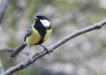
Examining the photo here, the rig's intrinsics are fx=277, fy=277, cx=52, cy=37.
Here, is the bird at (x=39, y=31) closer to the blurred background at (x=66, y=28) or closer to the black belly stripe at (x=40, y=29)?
the black belly stripe at (x=40, y=29)

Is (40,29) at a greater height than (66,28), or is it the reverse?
(66,28)

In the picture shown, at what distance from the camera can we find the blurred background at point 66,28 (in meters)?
2.77

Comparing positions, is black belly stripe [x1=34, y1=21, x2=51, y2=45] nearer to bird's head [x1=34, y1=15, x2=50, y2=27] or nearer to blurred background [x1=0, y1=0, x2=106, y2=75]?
bird's head [x1=34, y1=15, x2=50, y2=27]

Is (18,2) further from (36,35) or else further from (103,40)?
(36,35)

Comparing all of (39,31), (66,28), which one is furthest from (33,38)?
(66,28)

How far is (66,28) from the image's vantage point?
303 cm

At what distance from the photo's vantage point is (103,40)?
2898mm

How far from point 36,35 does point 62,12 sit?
57.0 inches

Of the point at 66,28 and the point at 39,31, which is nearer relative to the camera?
the point at 39,31

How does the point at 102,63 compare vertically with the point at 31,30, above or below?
above

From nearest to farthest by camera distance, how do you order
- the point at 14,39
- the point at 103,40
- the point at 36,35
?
the point at 36,35, the point at 14,39, the point at 103,40


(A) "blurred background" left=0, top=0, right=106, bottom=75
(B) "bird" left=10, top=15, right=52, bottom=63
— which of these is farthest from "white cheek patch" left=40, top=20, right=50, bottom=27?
(A) "blurred background" left=0, top=0, right=106, bottom=75

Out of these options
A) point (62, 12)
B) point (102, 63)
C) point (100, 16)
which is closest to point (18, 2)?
point (62, 12)

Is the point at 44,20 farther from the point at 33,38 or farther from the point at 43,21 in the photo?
the point at 33,38
